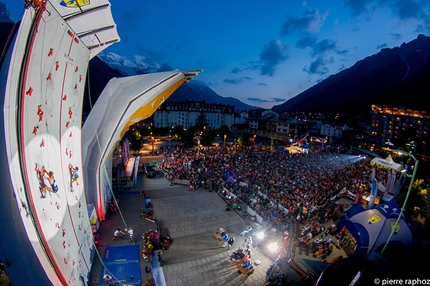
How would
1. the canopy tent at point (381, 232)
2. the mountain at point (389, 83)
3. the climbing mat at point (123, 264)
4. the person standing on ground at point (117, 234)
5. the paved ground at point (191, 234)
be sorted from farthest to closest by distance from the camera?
the mountain at point (389, 83) < the person standing on ground at point (117, 234) < the canopy tent at point (381, 232) < the paved ground at point (191, 234) < the climbing mat at point (123, 264)

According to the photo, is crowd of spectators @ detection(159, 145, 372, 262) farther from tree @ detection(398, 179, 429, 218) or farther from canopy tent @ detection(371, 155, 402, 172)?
tree @ detection(398, 179, 429, 218)

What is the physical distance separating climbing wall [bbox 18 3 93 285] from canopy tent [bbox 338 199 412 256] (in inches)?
529

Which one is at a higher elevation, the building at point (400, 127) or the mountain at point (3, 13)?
the mountain at point (3, 13)

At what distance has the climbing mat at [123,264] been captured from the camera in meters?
10.3

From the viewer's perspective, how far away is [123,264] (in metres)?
11.2

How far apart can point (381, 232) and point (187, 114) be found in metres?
67.6

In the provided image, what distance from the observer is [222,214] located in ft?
55.9

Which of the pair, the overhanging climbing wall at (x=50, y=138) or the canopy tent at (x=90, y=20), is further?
the canopy tent at (x=90, y=20)

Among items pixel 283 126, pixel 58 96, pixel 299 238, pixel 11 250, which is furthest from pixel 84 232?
pixel 283 126

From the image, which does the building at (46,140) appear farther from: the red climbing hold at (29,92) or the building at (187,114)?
the building at (187,114)

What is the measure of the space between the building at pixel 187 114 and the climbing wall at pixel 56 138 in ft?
208

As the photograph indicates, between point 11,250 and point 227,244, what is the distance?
9657mm

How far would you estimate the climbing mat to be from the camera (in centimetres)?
1035

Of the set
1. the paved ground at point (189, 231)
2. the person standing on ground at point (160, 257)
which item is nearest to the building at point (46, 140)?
the person standing on ground at point (160, 257)
